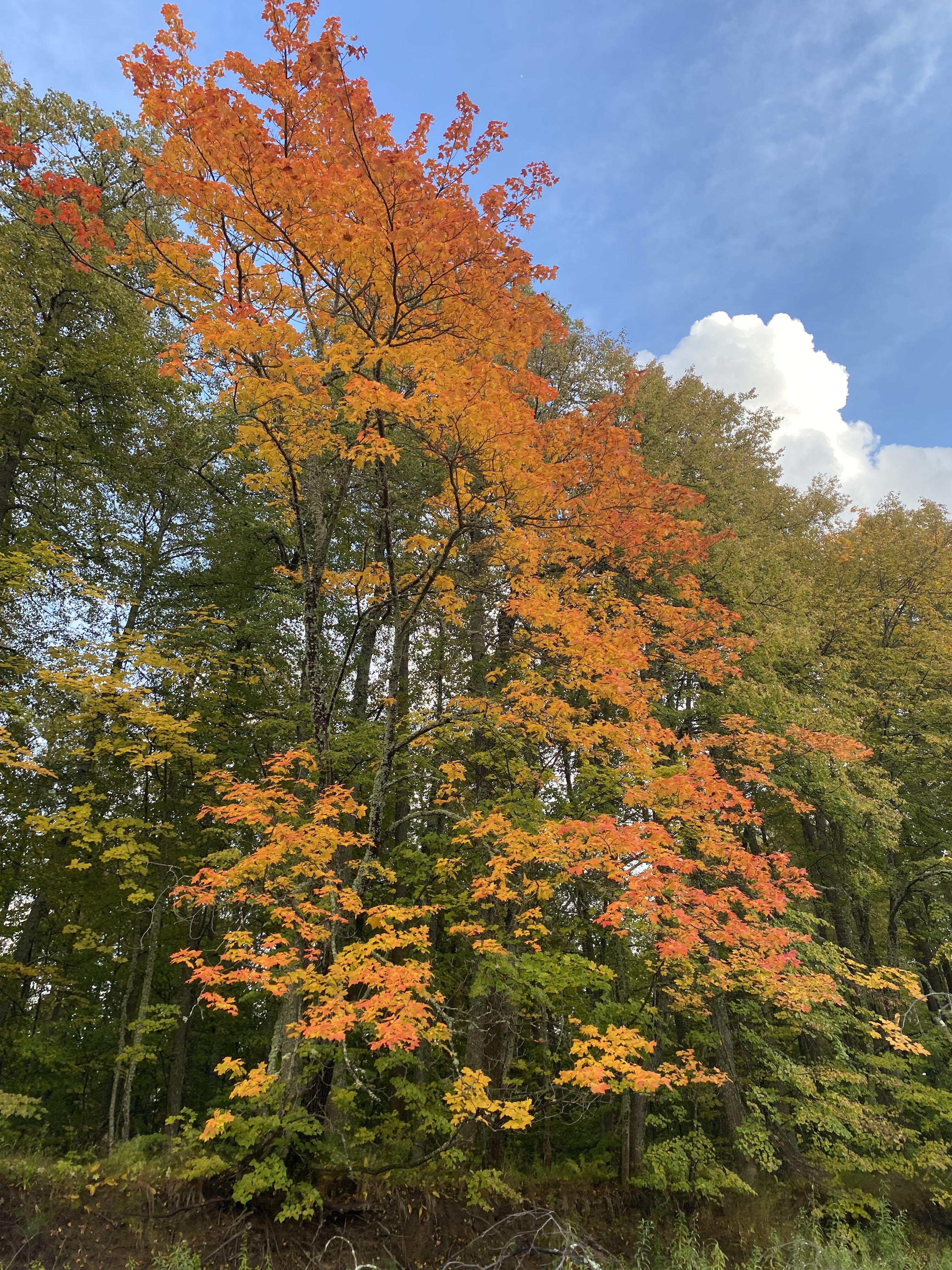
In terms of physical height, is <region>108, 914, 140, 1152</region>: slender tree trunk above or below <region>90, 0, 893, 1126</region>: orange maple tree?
below

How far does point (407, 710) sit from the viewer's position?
35.2 feet

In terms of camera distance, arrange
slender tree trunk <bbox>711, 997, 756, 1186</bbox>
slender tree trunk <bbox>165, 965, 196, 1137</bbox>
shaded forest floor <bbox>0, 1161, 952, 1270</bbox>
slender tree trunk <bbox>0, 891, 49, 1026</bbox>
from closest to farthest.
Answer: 1. shaded forest floor <bbox>0, 1161, 952, 1270</bbox>
2. slender tree trunk <bbox>711, 997, 756, 1186</bbox>
3. slender tree trunk <bbox>0, 891, 49, 1026</bbox>
4. slender tree trunk <bbox>165, 965, 196, 1137</bbox>

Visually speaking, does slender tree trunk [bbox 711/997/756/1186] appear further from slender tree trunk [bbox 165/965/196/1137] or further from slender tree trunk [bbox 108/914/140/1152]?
slender tree trunk [bbox 165/965/196/1137]

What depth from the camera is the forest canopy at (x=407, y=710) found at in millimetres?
5863

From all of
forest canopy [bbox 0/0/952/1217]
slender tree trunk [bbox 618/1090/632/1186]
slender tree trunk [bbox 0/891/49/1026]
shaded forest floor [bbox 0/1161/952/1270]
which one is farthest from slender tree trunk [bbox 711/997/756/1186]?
slender tree trunk [bbox 0/891/49/1026]

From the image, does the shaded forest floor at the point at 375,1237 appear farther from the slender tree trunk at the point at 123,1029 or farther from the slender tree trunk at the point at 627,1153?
the slender tree trunk at the point at 123,1029

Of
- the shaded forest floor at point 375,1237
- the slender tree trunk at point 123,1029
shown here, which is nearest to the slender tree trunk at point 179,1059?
the slender tree trunk at point 123,1029

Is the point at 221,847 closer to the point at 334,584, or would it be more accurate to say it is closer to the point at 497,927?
the point at 334,584

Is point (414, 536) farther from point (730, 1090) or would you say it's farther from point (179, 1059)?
point (179, 1059)

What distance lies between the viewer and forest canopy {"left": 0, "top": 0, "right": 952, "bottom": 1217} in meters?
5.86

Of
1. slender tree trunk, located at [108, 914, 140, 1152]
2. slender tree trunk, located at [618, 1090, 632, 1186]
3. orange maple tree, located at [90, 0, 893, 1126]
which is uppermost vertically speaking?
orange maple tree, located at [90, 0, 893, 1126]

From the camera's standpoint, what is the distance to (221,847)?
11.7 metres

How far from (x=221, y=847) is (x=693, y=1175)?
30.6ft

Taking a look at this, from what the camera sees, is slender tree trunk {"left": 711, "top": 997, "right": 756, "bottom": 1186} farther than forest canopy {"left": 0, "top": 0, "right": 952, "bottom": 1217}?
Yes
